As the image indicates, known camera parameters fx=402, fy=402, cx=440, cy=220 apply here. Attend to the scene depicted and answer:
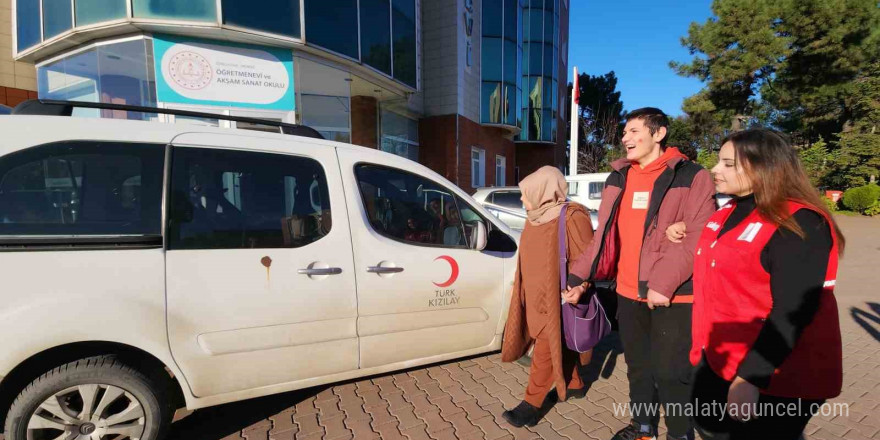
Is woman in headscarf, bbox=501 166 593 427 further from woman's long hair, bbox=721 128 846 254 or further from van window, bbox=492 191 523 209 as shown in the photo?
van window, bbox=492 191 523 209

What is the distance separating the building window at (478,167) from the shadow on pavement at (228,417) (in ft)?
43.7

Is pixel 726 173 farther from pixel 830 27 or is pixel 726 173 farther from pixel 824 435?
pixel 830 27

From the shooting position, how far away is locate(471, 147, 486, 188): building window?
16.0 m

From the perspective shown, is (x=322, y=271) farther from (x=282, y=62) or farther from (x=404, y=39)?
(x=404, y=39)

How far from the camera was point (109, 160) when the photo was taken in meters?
2.12

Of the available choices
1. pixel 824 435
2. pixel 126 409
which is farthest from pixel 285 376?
pixel 824 435

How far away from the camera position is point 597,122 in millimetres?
31344

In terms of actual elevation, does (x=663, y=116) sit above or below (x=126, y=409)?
→ above

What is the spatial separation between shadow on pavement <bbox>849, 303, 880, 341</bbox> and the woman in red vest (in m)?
4.52

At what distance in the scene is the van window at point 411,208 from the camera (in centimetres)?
276

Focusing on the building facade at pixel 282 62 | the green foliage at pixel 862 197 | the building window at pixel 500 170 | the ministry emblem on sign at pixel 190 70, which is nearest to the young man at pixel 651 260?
the building facade at pixel 282 62

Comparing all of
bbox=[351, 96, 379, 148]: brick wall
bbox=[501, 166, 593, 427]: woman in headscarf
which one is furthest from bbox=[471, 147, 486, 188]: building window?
bbox=[501, 166, 593, 427]: woman in headscarf

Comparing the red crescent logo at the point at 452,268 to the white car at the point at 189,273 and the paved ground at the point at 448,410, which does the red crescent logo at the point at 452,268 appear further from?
the paved ground at the point at 448,410

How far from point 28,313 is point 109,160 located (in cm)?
80
